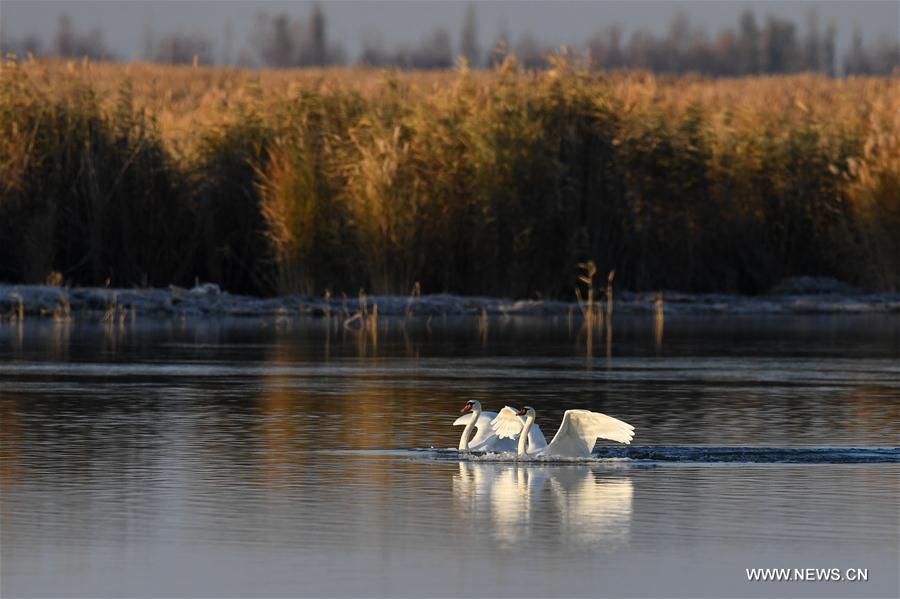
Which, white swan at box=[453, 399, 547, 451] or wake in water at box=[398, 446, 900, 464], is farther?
white swan at box=[453, 399, 547, 451]

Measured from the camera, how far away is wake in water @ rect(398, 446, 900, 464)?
43.8 ft

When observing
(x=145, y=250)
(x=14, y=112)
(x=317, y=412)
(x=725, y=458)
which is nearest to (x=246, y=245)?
(x=145, y=250)

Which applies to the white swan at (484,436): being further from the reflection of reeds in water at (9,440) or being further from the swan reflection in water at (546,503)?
the reflection of reeds in water at (9,440)

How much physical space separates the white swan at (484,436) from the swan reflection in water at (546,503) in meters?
0.27

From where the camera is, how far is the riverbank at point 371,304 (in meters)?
29.7

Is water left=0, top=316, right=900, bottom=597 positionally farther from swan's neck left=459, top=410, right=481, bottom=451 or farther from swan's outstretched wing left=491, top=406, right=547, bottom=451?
swan's outstretched wing left=491, top=406, right=547, bottom=451

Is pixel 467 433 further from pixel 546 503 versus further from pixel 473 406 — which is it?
pixel 546 503

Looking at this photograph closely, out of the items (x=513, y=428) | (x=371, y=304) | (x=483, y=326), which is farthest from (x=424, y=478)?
(x=371, y=304)

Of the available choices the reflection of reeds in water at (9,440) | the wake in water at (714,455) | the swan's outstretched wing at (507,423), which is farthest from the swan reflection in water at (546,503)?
the reflection of reeds in water at (9,440)

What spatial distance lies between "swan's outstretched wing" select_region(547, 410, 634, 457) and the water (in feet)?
0.41

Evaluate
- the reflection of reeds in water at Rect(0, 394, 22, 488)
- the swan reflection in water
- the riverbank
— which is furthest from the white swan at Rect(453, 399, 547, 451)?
the riverbank

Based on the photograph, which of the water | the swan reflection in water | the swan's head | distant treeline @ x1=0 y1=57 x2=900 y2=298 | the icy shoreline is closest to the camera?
the water

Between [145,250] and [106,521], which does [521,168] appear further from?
[106,521]

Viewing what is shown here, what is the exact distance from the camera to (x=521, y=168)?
3238cm
